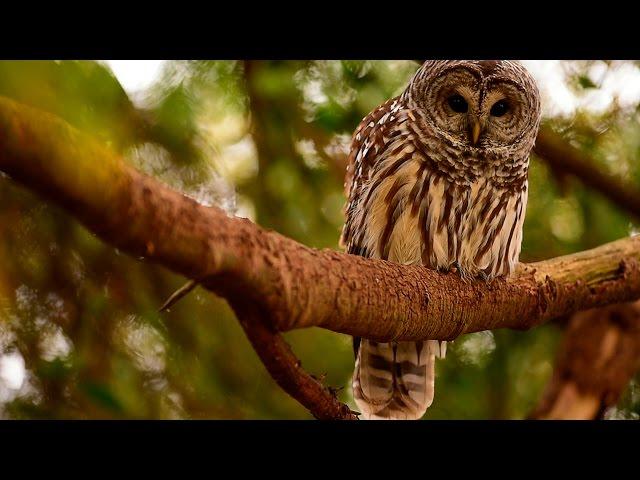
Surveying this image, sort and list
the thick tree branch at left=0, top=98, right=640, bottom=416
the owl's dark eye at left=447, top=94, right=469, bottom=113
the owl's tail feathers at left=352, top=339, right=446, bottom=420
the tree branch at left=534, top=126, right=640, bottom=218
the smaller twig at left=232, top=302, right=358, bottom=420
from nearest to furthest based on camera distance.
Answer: the thick tree branch at left=0, top=98, right=640, bottom=416, the smaller twig at left=232, top=302, right=358, bottom=420, the owl's dark eye at left=447, top=94, right=469, bottom=113, the owl's tail feathers at left=352, top=339, right=446, bottom=420, the tree branch at left=534, top=126, right=640, bottom=218

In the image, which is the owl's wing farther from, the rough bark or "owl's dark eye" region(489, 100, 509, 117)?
the rough bark

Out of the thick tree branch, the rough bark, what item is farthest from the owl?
the rough bark

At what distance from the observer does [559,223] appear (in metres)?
3.77

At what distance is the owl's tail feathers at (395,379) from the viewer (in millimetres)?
3506

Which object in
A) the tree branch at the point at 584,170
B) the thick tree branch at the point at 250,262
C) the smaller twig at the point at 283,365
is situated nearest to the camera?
the thick tree branch at the point at 250,262

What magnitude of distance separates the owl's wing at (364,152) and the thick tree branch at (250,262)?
75 cm

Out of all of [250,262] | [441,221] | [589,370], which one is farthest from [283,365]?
[589,370]

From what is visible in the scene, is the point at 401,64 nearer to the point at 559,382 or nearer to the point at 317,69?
the point at 317,69

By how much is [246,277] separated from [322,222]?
1976 mm

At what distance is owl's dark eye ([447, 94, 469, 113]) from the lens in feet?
10.6

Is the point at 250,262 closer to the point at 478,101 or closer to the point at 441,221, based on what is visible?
the point at 441,221

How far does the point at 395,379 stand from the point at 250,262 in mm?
2117

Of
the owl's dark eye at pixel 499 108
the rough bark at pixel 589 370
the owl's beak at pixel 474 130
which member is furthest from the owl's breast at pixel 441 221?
the rough bark at pixel 589 370

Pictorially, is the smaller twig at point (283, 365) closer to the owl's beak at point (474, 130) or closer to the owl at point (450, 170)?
the owl at point (450, 170)
